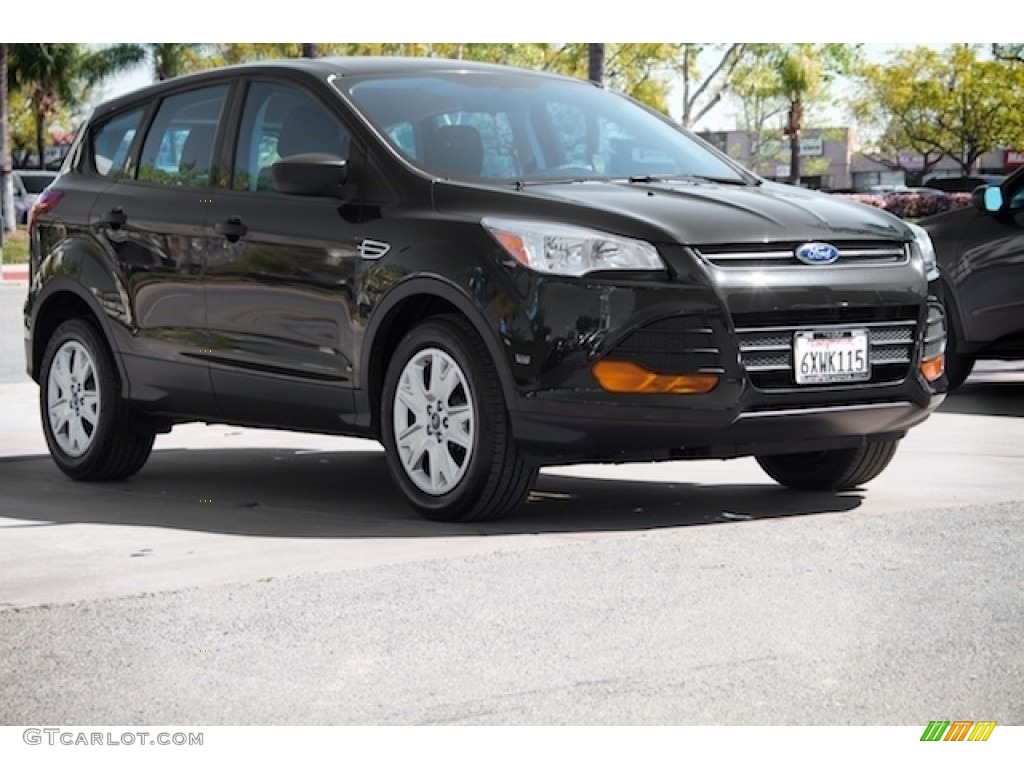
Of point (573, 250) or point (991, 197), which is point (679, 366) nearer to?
point (573, 250)

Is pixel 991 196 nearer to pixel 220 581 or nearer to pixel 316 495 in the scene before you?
pixel 316 495

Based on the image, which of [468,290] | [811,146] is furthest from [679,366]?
[811,146]

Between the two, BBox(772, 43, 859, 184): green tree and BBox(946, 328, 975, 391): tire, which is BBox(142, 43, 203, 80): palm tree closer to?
BBox(772, 43, 859, 184): green tree

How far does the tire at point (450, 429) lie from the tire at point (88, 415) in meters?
1.86

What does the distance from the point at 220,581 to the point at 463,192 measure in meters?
1.91

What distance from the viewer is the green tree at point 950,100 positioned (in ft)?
265

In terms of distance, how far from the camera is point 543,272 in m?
7.29

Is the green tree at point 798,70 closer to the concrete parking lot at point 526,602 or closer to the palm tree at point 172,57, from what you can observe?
the palm tree at point 172,57

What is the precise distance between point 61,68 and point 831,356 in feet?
218

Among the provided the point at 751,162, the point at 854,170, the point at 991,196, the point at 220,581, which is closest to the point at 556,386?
the point at 220,581

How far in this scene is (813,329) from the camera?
7445 millimetres

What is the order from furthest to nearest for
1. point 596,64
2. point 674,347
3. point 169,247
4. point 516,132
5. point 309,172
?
point 596,64 < point 169,247 < point 516,132 < point 309,172 < point 674,347

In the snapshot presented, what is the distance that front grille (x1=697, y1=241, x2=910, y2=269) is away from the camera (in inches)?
287
